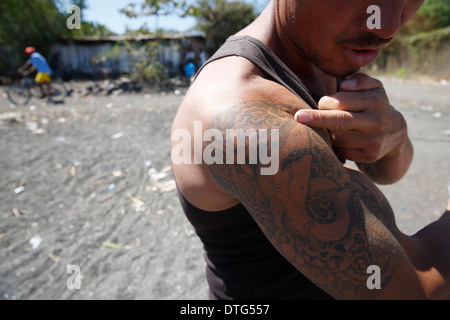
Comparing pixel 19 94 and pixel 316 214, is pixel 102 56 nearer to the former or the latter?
pixel 19 94

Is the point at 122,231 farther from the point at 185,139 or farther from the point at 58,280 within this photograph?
the point at 185,139

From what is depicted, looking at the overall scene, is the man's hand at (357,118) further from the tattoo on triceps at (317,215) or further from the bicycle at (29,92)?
the bicycle at (29,92)

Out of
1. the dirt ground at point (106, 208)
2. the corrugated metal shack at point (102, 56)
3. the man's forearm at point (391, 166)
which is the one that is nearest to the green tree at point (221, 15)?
the corrugated metal shack at point (102, 56)

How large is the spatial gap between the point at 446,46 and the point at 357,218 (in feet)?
69.8

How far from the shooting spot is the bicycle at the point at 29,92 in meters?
9.24

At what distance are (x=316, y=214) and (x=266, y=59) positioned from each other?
53cm

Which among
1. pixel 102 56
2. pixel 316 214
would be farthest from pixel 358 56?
pixel 102 56

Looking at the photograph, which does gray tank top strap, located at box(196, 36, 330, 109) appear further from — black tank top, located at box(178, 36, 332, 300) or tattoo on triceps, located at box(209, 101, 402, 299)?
tattoo on triceps, located at box(209, 101, 402, 299)

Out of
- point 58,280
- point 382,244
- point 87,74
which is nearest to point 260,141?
point 382,244

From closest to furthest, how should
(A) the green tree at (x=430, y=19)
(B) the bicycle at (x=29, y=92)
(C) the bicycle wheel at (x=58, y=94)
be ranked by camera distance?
(B) the bicycle at (x=29, y=92)
(C) the bicycle wheel at (x=58, y=94)
(A) the green tree at (x=430, y=19)

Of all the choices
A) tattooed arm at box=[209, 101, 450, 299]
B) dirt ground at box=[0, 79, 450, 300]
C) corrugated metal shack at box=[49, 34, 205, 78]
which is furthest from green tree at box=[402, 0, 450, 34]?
tattooed arm at box=[209, 101, 450, 299]

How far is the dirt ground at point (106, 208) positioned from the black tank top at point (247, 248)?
153 centimetres

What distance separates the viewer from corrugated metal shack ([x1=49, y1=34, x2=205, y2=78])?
1436cm

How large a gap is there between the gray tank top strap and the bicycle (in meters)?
9.58
